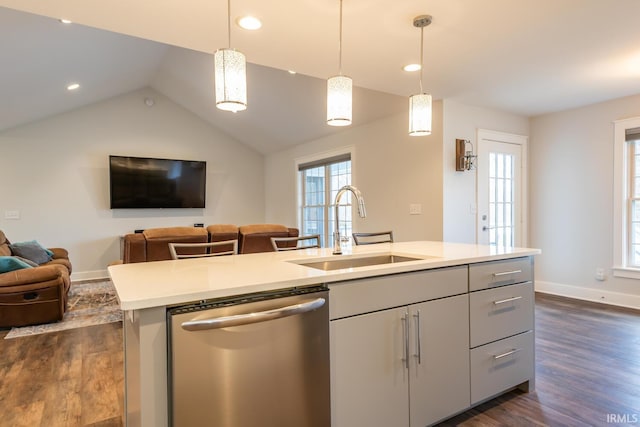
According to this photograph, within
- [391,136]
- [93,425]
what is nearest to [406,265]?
[93,425]

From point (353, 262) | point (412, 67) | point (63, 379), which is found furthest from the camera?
point (412, 67)

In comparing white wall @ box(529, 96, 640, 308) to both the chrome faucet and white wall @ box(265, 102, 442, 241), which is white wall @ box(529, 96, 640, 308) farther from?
the chrome faucet

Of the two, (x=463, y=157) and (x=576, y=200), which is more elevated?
(x=463, y=157)

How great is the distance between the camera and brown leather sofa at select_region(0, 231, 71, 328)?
137 inches

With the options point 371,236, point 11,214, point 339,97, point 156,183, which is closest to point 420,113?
point 339,97

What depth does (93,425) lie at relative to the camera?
76.9 inches

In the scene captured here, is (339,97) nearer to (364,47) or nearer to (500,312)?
(364,47)

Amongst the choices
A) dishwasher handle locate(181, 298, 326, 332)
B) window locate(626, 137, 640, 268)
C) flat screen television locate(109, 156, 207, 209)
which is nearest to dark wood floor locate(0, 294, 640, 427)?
window locate(626, 137, 640, 268)

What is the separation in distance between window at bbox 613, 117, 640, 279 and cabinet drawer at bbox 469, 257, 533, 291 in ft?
9.29

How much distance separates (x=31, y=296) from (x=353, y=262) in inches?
135

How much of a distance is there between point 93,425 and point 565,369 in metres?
3.01

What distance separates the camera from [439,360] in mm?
1787

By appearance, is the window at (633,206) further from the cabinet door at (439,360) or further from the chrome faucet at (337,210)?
the chrome faucet at (337,210)

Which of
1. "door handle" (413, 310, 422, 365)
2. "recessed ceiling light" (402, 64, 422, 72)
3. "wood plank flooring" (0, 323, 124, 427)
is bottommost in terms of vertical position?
"wood plank flooring" (0, 323, 124, 427)
